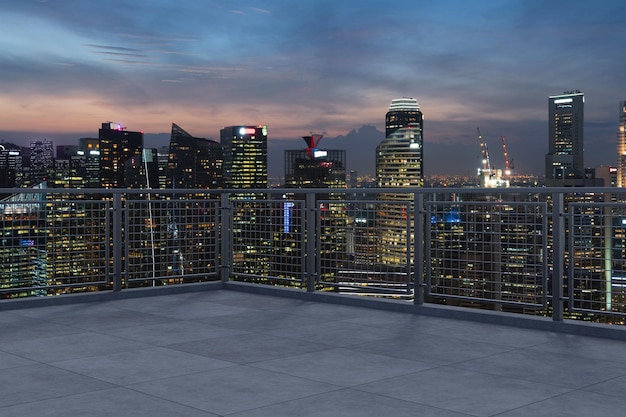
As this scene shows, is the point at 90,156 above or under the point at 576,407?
above

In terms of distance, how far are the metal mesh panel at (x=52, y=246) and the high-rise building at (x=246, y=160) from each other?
46.8 meters

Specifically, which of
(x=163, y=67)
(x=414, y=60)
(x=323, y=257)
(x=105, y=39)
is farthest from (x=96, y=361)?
(x=414, y=60)

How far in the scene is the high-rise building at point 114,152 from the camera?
5394 cm

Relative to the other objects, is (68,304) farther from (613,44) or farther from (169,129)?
(613,44)

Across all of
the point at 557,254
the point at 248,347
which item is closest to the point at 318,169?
the point at 557,254

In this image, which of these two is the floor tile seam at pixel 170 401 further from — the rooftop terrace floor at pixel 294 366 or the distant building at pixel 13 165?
the distant building at pixel 13 165

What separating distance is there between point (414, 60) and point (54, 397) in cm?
6038

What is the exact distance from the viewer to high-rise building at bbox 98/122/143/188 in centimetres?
5394

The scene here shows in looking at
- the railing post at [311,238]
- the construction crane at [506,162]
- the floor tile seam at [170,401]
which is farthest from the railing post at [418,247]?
the construction crane at [506,162]

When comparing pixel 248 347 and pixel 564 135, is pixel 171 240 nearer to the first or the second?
pixel 248 347

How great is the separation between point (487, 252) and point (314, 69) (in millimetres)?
51483

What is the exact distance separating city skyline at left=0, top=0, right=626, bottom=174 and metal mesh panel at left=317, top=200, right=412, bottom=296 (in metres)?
26.1

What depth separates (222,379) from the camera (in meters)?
4.48

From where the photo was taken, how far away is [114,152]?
56.1m
